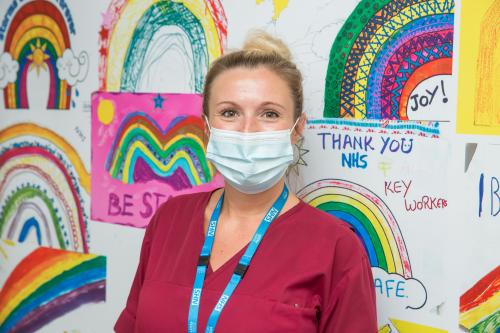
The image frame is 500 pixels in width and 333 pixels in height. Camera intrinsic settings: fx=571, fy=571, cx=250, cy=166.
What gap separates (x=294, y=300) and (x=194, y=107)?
29.1 inches

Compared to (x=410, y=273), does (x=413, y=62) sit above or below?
above

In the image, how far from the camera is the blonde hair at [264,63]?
1266 millimetres

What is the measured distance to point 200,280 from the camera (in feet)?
3.91

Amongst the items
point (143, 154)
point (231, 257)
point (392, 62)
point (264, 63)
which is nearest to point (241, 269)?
point (231, 257)

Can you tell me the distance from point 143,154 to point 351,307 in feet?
2.97

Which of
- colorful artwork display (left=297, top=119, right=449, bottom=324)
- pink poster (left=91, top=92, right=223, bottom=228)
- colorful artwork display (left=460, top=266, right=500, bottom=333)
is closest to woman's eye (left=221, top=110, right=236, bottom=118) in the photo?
colorful artwork display (left=297, top=119, right=449, bottom=324)

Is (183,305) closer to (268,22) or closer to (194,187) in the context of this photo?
(194,187)

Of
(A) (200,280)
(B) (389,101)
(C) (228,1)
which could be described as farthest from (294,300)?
(C) (228,1)

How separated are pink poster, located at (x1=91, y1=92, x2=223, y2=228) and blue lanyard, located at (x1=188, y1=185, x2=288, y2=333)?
38 centimetres

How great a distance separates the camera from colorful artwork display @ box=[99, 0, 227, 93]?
1.65m

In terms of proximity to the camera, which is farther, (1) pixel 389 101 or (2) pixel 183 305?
(1) pixel 389 101

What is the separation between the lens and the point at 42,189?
203 centimetres

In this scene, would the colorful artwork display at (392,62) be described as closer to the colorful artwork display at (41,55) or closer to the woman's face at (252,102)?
the woman's face at (252,102)

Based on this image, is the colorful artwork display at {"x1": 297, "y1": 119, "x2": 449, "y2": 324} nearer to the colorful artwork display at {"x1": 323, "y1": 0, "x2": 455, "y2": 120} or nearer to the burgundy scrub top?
the colorful artwork display at {"x1": 323, "y1": 0, "x2": 455, "y2": 120}
